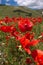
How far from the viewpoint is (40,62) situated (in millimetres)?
2039

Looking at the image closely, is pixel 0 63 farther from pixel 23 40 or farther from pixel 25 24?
pixel 23 40

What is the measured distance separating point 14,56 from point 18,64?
0.17 metres

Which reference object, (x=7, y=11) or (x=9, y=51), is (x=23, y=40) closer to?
(x=9, y=51)

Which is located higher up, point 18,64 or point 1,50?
point 18,64

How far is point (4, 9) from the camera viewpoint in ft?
409

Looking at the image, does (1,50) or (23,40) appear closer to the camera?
(23,40)

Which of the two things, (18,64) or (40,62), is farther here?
(18,64)

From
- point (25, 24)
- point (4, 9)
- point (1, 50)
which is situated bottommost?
point (4, 9)

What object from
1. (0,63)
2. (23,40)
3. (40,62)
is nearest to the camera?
(40,62)

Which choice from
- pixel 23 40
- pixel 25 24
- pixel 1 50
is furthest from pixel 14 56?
pixel 1 50

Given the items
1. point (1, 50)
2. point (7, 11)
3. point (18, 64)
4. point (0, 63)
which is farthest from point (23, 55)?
point (7, 11)

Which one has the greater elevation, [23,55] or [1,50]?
[23,55]

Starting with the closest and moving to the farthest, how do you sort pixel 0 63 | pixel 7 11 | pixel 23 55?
pixel 23 55
pixel 0 63
pixel 7 11

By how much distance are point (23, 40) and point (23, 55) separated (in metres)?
0.50
